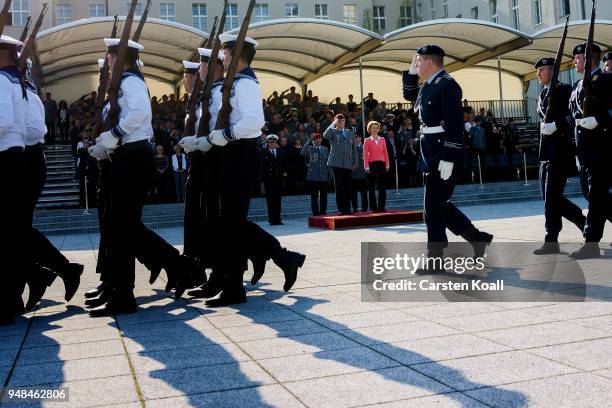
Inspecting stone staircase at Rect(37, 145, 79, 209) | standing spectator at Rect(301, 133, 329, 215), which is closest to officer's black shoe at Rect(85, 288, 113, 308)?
standing spectator at Rect(301, 133, 329, 215)

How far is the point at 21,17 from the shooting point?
41562mm

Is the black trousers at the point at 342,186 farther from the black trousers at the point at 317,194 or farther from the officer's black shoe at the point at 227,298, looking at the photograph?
the officer's black shoe at the point at 227,298

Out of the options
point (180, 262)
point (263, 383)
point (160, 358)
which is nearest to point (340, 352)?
point (263, 383)

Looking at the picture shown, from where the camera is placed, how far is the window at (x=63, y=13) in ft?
144

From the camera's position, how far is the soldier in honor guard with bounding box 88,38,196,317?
530 cm

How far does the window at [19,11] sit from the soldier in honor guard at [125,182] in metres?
39.8

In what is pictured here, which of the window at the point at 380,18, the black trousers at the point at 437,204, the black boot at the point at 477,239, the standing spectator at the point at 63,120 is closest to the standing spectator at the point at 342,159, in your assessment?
the black boot at the point at 477,239

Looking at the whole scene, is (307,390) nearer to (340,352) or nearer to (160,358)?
(340,352)

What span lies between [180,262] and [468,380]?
131 inches

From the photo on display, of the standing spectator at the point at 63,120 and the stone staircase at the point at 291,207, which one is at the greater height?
the standing spectator at the point at 63,120

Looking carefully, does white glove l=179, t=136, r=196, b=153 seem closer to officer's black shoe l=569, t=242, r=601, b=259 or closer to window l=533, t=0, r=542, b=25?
officer's black shoe l=569, t=242, r=601, b=259

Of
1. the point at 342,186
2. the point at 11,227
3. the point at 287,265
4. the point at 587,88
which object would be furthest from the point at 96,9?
the point at 287,265

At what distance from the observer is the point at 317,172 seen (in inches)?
599

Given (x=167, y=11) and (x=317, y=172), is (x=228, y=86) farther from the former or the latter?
(x=167, y=11)
